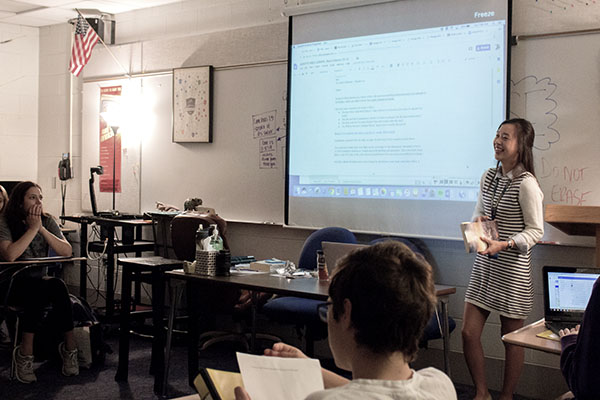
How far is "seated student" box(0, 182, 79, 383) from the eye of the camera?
4258mm

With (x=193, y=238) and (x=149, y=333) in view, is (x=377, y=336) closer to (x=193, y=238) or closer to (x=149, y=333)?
(x=193, y=238)

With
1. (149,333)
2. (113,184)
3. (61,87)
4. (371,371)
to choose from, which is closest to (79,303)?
(149,333)

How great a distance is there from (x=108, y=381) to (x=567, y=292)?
2.82 m

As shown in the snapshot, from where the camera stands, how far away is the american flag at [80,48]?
6438mm

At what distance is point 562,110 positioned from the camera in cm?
389

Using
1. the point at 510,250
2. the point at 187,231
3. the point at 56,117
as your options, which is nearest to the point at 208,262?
the point at 187,231

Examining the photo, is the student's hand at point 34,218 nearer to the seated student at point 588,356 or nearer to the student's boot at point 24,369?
the student's boot at point 24,369

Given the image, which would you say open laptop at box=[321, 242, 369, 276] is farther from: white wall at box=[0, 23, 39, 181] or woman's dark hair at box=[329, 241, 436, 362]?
white wall at box=[0, 23, 39, 181]

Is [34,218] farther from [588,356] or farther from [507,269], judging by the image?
[588,356]

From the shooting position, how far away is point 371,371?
4.50 feet

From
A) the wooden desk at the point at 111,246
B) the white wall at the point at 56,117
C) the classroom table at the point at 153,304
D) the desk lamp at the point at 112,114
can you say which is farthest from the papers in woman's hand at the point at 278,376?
the white wall at the point at 56,117

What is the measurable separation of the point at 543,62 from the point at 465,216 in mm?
997

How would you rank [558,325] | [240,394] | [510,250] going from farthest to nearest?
1. [510,250]
2. [558,325]
3. [240,394]

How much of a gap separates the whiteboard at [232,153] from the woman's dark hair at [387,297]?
3.83 meters
